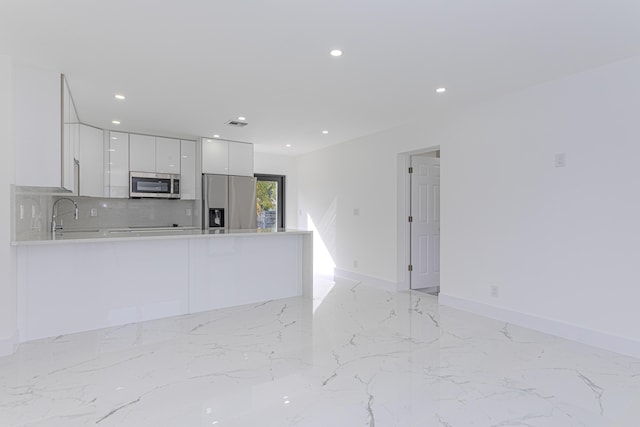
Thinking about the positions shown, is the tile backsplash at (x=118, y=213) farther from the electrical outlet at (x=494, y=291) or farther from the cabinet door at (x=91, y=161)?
the electrical outlet at (x=494, y=291)

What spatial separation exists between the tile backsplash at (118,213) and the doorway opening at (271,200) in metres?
1.56

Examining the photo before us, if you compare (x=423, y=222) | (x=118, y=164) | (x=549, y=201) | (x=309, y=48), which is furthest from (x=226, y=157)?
(x=549, y=201)

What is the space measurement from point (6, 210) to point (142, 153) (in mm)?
2996

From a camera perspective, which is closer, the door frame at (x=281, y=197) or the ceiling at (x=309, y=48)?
the ceiling at (x=309, y=48)

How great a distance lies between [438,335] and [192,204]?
4.75 metres

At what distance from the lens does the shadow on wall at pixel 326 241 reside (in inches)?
263

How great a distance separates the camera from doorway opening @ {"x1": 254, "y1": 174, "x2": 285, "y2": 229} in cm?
767

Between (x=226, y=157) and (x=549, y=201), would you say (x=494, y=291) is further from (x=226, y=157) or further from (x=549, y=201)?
(x=226, y=157)

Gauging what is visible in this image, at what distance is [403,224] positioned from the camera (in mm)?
5316

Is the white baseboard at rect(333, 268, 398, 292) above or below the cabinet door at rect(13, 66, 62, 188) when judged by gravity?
below

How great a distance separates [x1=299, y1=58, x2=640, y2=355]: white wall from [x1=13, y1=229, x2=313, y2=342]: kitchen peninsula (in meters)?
1.99

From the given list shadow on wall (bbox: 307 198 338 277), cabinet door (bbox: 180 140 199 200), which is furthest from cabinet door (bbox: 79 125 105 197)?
shadow on wall (bbox: 307 198 338 277)

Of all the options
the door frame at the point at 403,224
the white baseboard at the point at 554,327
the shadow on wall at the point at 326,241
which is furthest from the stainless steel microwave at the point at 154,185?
the white baseboard at the point at 554,327

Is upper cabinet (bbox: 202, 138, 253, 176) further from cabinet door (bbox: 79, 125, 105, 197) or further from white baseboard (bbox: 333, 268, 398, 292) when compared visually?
white baseboard (bbox: 333, 268, 398, 292)
